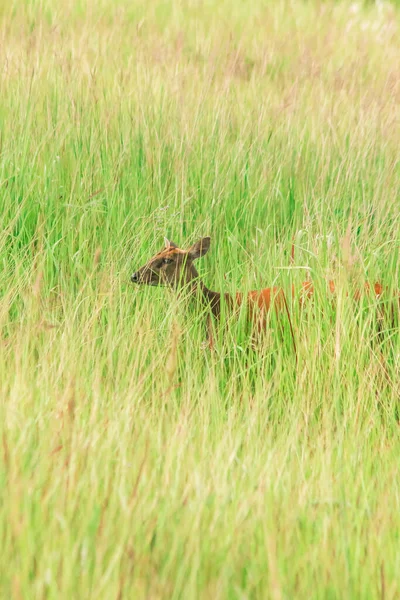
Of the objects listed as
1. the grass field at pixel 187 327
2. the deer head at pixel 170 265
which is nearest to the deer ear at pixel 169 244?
the deer head at pixel 170 265

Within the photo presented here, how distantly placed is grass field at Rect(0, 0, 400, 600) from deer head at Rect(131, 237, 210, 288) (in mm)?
62

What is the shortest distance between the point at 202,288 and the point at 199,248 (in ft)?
0.51

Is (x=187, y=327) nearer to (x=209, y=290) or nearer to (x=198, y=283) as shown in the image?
(x=198, y=283)

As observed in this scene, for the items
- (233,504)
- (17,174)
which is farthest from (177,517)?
(17,174)

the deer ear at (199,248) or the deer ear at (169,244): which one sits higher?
the deer ear at (199,248)

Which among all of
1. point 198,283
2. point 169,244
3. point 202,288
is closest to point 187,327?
point 198,283

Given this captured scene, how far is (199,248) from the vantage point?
3533 millimetres

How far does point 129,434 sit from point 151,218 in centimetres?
176

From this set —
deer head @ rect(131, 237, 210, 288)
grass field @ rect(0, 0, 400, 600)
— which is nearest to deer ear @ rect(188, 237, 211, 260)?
deer head @ rect(131, 237, 210, 288)

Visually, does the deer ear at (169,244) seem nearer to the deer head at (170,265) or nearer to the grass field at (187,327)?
the deer head at (170,265)

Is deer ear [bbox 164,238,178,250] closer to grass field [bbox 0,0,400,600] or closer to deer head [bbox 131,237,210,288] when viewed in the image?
deer head [bbox 131,237,210,288]

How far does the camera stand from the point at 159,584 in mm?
1583

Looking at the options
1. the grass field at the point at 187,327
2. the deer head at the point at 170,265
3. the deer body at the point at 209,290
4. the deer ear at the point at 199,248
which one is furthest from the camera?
the deer ear at the point at 199,248

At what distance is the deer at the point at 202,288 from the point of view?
3.21m
